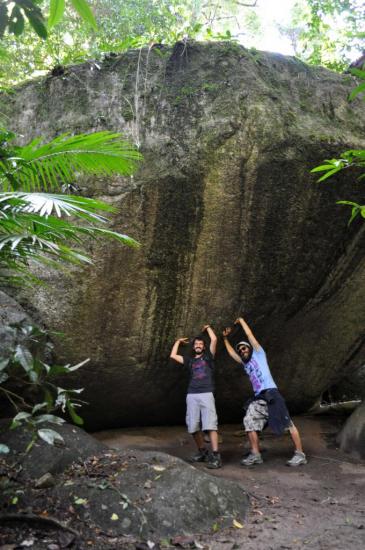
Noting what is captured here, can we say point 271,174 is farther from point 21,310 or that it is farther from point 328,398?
point 328,398

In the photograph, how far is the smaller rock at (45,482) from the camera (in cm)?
351

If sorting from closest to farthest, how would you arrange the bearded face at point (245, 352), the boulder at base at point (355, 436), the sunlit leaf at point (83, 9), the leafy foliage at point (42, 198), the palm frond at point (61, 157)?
the sunlit leaf at point (83, 9), the leafy foliage at point (42, 198), the palm frond at point (61, 157), the bearded face at point (245, 352), the boulder at base at point (355, 436)

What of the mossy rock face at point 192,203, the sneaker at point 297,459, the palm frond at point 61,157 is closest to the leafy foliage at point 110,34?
the mossy rock face at point 192,203

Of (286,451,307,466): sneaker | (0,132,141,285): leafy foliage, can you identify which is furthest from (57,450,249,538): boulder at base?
(0,132,141,285): leafy foliage

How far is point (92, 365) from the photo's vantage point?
5539mm

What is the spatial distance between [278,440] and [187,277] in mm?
2453

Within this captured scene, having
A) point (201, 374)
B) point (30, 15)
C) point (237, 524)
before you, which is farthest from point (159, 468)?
point (30, 15)

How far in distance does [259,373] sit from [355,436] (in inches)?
60.3

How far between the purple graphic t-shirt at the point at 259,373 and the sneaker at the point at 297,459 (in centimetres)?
76

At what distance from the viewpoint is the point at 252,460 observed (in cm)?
521

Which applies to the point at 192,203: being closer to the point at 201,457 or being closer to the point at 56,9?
the point at 201,457

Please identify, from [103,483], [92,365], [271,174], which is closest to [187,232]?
[271,174]

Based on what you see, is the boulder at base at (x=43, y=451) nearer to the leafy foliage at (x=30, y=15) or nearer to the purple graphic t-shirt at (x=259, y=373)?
the purple graphic t-shirt at (x=259, y=373)

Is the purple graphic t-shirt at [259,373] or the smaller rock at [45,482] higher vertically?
the purple graphic t-shirt at [259,373]
